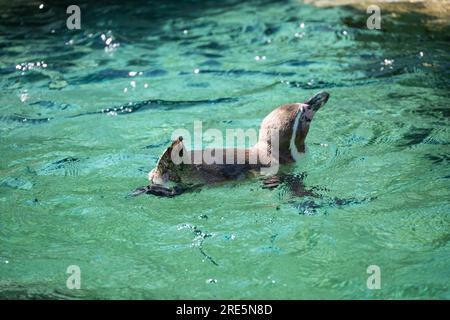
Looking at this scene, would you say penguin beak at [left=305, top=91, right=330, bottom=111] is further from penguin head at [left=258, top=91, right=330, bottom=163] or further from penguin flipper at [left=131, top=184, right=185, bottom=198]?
penguin flipper at [left=131, top=184, right=185, bottom=198]

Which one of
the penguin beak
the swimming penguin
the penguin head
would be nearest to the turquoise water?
the swimming penguin

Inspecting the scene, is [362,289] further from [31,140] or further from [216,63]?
[216,63]

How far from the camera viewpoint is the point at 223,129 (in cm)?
741

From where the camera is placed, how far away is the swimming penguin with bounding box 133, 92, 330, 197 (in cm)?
501

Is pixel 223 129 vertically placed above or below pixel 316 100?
below

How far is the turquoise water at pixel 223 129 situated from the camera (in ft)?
15.0

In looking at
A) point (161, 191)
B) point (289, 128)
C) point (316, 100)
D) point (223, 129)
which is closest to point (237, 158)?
point (289, 128)

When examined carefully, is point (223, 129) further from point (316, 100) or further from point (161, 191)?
point (161, 191)

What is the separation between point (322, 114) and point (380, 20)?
13.2 ft

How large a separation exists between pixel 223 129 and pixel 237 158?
2.06m

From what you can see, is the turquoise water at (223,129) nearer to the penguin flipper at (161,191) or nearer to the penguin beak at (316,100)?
the penguin flipper at (161,191)
